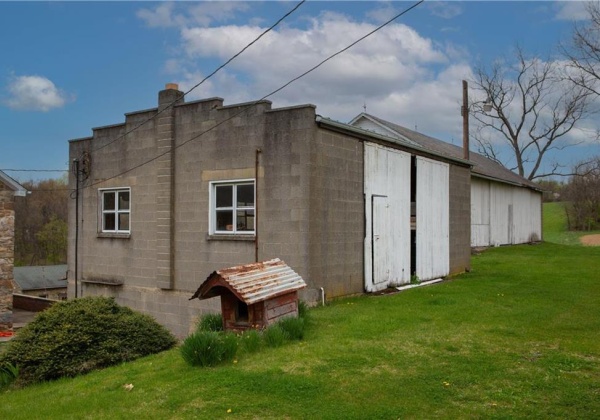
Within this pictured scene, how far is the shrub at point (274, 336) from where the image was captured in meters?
7.91

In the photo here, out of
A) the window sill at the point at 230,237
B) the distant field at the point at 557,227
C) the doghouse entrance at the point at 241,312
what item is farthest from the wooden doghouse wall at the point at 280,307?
the distant field at the point at 557,227

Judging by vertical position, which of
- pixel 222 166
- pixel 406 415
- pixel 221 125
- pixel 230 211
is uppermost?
pixel 221 125

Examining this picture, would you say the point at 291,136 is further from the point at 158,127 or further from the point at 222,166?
the point at 158,127

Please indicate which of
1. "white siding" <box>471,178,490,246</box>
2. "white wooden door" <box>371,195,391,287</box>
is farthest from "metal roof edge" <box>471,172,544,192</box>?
"white wooden door" <box>371,195,391,287</box>

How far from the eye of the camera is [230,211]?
13039mm

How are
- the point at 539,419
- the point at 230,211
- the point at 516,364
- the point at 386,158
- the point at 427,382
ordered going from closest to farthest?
1. the point at 539,419
2. the point at 427,382
3. the point at 516,364
4. the point at 230,211
5. the point at 386,158

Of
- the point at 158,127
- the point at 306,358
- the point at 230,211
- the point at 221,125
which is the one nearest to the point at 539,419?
the point at 306,358

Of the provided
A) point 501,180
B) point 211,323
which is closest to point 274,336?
point 211,323

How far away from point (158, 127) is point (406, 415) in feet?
36.9

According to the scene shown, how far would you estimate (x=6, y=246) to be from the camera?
17.6 meters

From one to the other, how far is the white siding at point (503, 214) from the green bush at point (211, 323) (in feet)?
73.9

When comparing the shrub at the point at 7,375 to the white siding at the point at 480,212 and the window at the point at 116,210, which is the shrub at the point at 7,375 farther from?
the white siding at the point at 480,212

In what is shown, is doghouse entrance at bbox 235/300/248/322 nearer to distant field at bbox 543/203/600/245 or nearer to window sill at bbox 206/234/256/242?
window sill at bbox 206/234/256/242

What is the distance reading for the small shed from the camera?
27.1 feet
